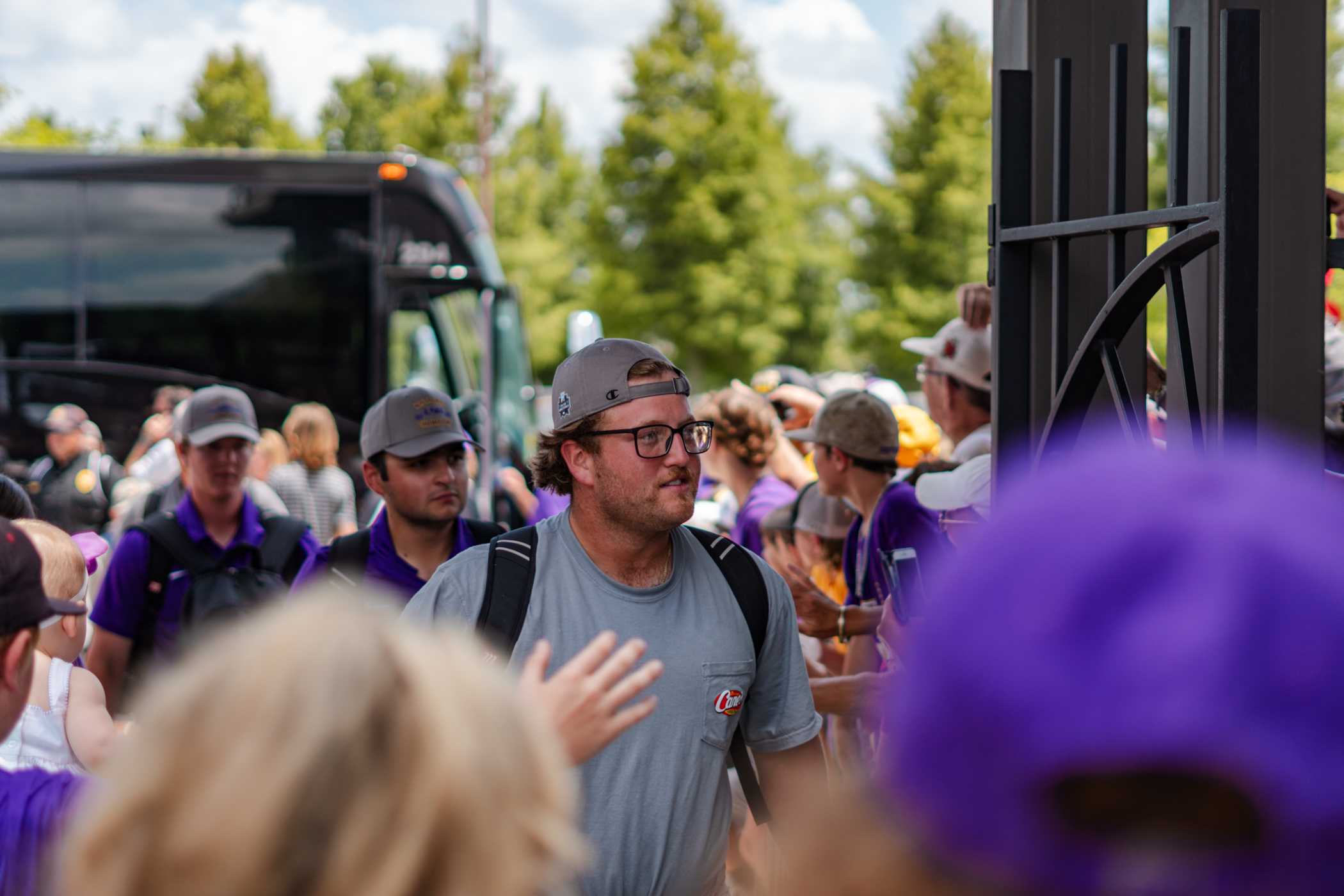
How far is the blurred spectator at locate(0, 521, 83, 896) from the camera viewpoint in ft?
5.89

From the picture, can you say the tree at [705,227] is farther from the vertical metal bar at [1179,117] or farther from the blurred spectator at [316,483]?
the vertical metal bar at [1179,117]

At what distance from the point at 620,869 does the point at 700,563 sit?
0.70 m

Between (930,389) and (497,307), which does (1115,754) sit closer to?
(930,389)

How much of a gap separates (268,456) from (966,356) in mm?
5617

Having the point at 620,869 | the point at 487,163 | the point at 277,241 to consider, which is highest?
the point at 487,163

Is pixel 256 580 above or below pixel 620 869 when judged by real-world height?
above

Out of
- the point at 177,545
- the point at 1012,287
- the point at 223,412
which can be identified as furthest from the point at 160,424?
the point at 1012,287

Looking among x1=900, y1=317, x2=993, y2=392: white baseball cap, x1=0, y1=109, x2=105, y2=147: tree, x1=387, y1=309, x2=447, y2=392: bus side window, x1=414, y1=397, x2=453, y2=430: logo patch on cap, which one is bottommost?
x1=414, y1=397, x2=453, y2=430: logo patch on cap

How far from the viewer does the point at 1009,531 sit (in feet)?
2.68

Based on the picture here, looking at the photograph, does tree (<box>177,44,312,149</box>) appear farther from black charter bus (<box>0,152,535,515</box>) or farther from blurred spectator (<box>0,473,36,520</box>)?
blurred spectator (<box>0,473,36,520</box>)

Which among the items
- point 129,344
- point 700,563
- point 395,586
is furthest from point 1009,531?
point 129,344

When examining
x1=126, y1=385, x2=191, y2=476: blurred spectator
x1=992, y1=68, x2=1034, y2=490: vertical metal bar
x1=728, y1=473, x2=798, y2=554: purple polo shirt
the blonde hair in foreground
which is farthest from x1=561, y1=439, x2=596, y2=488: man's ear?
x1=126, y1=385, x2=191, y2=476: blurred spectator

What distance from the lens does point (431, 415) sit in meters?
4.55

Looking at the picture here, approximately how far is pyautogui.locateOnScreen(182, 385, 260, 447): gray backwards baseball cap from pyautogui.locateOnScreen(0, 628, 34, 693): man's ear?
11.1 feet
